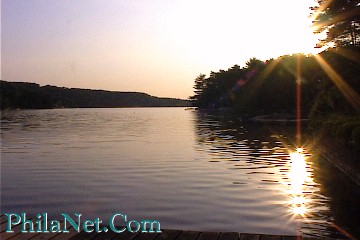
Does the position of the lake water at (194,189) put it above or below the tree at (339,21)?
below

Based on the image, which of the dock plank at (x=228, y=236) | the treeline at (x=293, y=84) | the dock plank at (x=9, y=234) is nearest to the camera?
the dock plank at (x=228, y=236)

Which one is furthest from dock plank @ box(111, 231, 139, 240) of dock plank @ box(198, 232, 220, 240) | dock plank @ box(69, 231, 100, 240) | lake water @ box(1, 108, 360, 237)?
lake water @ box(1, 108, 360, 237)

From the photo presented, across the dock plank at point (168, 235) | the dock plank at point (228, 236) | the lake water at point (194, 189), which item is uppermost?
the dock plank at point (228, 236)

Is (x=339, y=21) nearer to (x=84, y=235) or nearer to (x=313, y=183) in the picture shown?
(x=313, y=183)

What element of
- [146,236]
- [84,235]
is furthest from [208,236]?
[84,235]

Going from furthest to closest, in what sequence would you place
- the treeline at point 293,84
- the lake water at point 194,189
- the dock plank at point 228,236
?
the treeline at point 293,84 < the lake water at point 194,189 < the dock plank at point 228,236

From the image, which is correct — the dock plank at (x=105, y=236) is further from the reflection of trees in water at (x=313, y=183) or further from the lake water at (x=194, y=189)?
the reflection of trees in water at (x=313, y=183)

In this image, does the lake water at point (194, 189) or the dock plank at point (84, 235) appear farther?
the lake water at point (194, 189)

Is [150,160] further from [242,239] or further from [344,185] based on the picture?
[242,239]

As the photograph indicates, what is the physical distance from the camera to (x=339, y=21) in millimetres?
28672

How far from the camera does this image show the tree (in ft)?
91.7

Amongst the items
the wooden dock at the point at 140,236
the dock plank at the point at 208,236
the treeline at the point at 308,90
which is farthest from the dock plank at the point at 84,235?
the treeline at the point at 308,90

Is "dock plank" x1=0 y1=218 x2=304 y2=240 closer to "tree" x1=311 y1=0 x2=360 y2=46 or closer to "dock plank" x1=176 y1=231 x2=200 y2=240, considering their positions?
"dock plank" x1=176 y1=231 x2=200 y2=240

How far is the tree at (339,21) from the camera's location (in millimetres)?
27953
